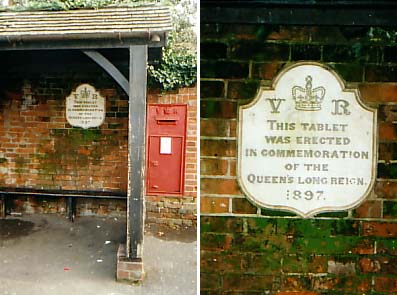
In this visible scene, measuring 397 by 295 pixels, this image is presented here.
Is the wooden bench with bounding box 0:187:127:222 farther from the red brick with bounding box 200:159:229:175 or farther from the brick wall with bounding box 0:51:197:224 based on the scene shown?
the red brick with bounding box 200:159:229:175

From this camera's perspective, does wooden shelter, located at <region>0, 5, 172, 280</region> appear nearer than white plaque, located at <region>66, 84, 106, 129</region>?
Yes

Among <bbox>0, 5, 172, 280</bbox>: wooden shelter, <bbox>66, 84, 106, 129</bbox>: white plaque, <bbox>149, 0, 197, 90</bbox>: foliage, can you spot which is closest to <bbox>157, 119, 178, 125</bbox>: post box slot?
<bbox>149, 0, 197, 90</bbox>: foliage

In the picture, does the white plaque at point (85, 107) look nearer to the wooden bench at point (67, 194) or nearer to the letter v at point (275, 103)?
the wooden bench at point (67, 194)

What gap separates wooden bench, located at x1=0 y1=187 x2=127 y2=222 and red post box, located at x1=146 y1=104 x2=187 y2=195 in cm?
68

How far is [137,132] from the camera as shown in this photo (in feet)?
14.3

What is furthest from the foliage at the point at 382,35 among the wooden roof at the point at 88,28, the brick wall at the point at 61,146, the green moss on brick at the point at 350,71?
the brick wall at the point at 61,146

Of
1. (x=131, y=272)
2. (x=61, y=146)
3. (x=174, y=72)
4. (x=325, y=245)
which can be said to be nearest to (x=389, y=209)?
(x=325, y=245)

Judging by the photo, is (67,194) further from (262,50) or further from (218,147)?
(262,50)

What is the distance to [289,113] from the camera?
7.26 feet

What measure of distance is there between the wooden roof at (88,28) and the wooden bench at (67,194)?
2439 mm

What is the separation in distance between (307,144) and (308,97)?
0.22 meters

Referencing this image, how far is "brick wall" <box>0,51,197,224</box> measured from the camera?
6.62m

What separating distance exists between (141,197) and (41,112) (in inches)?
122

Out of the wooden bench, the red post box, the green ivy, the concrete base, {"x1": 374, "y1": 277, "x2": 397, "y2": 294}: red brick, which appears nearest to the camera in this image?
{"x1": 374, "y1": 277, "x2": 397, "y2": 294}: red brick
